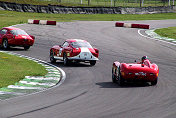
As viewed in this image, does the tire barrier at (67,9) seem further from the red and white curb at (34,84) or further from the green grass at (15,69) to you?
the red and white curb at (34,84)

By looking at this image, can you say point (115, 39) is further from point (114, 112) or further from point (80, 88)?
point (114, 112)

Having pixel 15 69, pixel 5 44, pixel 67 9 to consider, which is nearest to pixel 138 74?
pixel 15 69

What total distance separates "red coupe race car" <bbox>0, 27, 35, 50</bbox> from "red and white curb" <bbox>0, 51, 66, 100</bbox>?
28.1 feet

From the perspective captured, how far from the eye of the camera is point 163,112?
9.73 m

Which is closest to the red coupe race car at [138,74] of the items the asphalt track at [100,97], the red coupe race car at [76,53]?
the asphalt track at [100,97]

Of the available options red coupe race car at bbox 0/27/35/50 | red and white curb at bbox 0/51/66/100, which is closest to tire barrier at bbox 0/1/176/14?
red coupe race car at bbox 0/27/35/50

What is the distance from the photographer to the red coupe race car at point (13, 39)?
87.7 ft

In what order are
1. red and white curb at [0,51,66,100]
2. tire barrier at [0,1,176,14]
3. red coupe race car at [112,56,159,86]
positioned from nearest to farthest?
red and white curb at [0,51,66,100], red coupe race car at [112,56,159,86], tire barrier at [0,1,176,14]

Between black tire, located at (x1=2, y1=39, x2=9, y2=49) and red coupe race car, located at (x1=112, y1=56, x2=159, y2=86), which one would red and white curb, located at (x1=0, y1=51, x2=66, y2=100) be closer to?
red coupe race car, located at (x1=112, y1=56, x2=159, y2=86)

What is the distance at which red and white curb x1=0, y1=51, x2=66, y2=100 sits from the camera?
12.5 m

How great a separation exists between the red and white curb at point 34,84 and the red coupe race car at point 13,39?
856 cm

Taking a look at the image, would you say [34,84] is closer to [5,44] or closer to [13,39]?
[13,39]

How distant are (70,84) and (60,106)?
4.48 metres

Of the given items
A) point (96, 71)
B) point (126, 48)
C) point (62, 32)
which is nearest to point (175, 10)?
point (62, 32)
